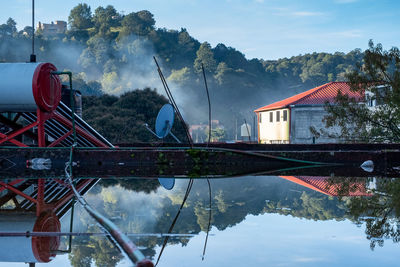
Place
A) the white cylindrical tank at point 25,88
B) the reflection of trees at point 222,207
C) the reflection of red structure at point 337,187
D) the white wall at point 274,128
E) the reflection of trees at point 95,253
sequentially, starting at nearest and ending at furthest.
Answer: the reflection of trees at point 95,253 < the reflection of trees at point 222,207 < the reflection of red structure at point 337,187 < the white cylindrical tank at point 25,88 < the white wall at point 274,128

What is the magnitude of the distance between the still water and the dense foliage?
12640 centimetres

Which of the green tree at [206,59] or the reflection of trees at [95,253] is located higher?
the green tree at [206,59]

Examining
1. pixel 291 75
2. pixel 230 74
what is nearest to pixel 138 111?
pixel 230 74

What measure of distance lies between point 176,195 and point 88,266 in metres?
5.45

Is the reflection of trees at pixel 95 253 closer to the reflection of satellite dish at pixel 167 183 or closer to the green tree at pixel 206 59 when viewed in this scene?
the reflection of satellite dish at pixel 167 183

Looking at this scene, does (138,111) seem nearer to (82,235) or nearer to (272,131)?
(272,131)

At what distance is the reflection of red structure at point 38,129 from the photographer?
22.9ft

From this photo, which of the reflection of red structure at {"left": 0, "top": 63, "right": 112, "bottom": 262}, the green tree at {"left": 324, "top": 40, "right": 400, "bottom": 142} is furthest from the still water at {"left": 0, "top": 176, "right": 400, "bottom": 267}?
the green tree at {"left": 324, "top": 40, "right": 400, "bottom": 142}

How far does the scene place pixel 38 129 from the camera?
16.6 metres

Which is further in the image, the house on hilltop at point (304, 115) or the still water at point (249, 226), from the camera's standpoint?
the house on hilltop at point (304, 115)

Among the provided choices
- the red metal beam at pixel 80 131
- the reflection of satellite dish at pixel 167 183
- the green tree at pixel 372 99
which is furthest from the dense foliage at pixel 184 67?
the reflection of satellite dish at pixel 167 183

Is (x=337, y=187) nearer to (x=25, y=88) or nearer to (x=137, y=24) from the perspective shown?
(x=25, y=88)

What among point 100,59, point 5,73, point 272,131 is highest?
point 100,59

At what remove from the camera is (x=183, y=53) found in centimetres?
18100
